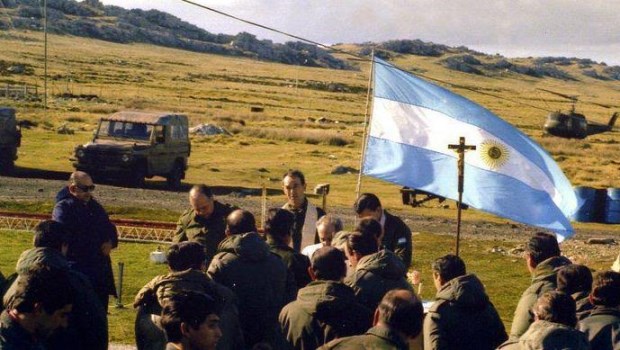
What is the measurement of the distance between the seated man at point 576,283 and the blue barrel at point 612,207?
2182 centimetres

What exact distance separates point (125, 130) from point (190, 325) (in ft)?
80.7

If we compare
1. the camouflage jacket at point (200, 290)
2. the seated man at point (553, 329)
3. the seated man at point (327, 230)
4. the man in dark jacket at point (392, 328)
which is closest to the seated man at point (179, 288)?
the camouflage jacket at point (200, 290)

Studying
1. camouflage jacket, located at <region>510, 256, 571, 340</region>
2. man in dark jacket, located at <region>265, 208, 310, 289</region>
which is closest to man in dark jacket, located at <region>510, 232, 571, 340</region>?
camouflage jacket, located at <region>510, 256, 571, 340</region>

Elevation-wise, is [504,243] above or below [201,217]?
below

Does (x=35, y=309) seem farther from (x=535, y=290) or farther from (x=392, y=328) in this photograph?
(x=535, y=290)

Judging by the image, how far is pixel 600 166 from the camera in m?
47.1

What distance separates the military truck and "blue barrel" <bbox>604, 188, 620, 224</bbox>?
53.0 ft

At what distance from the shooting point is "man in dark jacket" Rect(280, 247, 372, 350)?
673 centimetres

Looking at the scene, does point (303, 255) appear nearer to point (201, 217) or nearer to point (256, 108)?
point (201, 217)

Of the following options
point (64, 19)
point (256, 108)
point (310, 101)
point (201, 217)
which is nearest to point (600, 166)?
point (256, 108)

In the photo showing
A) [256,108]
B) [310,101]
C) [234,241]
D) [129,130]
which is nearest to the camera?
[234,241]

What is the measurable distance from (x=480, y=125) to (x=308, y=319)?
5.87m

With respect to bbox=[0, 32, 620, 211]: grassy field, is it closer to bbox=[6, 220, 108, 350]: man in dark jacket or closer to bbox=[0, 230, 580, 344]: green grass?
bbox=[0, 230, 580, 344]: green grass

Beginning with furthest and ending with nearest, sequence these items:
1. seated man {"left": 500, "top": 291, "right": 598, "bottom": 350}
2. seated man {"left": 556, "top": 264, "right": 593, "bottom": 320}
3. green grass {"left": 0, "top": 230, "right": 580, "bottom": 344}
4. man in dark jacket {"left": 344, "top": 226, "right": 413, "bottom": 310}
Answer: green grass {"left": 0, "top": 230, "right": 580, "bottom": 344} < seated man {"left": 556, "top": 264, "right": 593, "bottom": 320} < man in dark jacket {"left": 344, "top": 226, "right": 413, "bottom": 310} < seated man {"left": 500, "top": 291, "right": 598, "bottom": 350}
